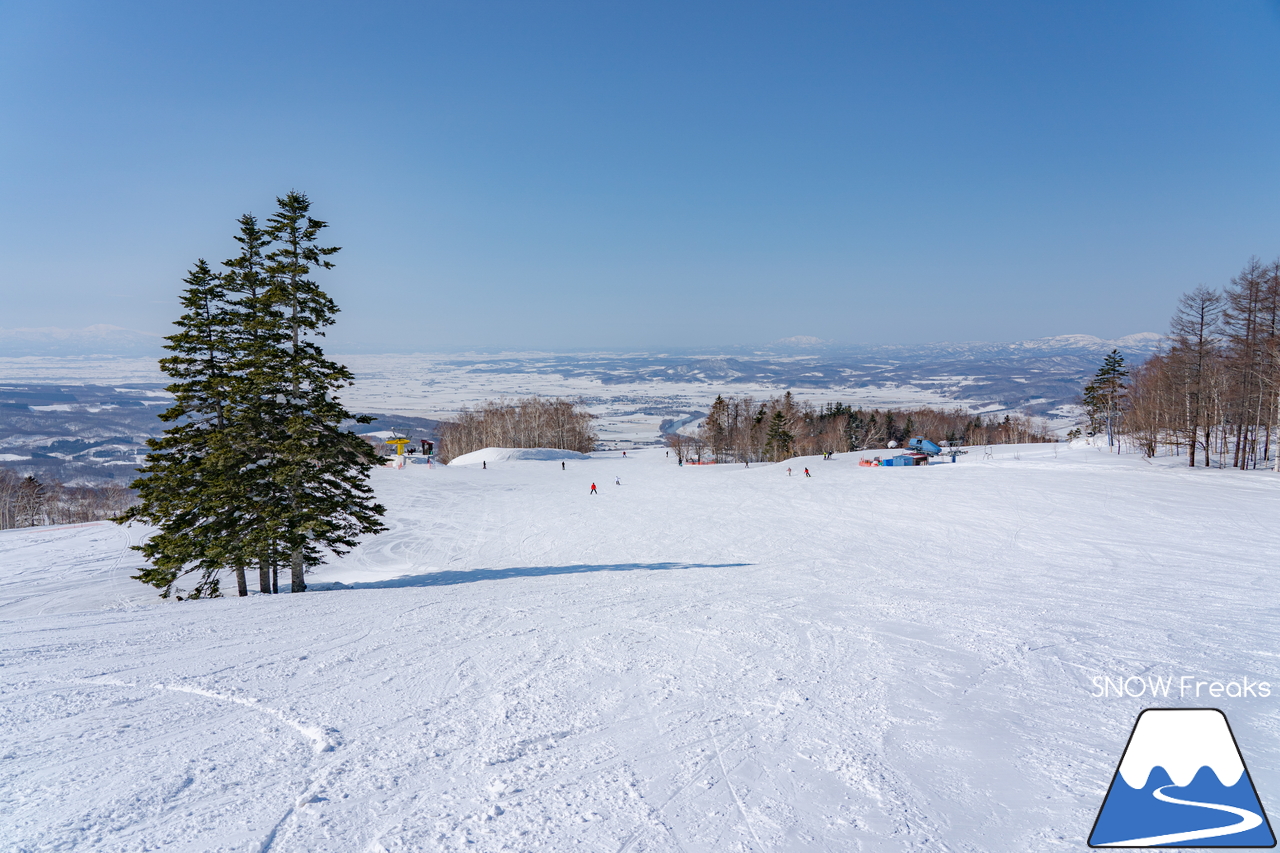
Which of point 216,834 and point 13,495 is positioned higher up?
point 216,834

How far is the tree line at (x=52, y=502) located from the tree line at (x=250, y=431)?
39356 mm

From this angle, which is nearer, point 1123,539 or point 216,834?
point 216,834

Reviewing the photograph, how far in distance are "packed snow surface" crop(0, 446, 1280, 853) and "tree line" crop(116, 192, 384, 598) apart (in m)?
2.50

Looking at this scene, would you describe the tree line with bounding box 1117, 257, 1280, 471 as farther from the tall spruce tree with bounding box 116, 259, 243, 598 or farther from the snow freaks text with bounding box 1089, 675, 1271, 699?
the tall spruce tree with bounding box 116, 259, 243, 598

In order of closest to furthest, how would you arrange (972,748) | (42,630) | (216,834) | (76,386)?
1. (216,834)
2. (972,748)
3. (42,630)
4. (76,386)

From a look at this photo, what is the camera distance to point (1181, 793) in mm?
3434

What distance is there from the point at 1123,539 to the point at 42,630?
2453 cm

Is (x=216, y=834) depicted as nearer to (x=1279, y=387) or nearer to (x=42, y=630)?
(x=42, y=630)

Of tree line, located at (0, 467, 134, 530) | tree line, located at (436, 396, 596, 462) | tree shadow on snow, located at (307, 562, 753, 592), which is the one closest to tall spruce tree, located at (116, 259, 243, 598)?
tree shadow on snow, located at (307, 562, 753, 592)

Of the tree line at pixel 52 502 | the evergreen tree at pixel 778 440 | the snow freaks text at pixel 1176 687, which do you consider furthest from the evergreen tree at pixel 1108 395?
the tree line at pixel 52 502

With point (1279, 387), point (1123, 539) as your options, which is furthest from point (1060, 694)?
point (1279, 387)

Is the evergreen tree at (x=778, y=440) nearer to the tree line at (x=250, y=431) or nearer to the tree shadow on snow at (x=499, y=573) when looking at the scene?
the tree shadow on snow at (x=499, y=573)

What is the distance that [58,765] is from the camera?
412cm

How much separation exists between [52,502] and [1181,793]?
8769cm
